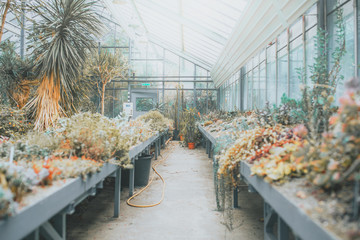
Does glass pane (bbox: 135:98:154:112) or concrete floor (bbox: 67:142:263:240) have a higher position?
glass pane (bbox: 135:98:154:112)

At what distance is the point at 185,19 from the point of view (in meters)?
6.62

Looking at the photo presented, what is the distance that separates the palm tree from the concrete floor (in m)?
1.68

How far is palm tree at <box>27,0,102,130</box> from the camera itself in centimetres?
405

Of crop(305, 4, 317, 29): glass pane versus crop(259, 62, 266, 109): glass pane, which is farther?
crop(259, 62, 266, 109): glass pane

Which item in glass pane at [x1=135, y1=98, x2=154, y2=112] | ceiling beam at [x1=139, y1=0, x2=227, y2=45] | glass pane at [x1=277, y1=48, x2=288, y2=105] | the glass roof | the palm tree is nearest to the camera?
the palm tree

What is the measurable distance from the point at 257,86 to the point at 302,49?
92.4 inches

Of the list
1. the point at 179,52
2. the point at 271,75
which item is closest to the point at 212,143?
the point at 271,75

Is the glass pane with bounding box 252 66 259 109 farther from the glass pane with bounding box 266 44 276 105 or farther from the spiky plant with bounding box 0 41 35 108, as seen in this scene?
the spiky plant with bounding box 0 41 35 108

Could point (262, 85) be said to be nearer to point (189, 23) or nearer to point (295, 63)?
point (295, 63)

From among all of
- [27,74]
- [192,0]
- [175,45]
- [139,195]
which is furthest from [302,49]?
[175,45]

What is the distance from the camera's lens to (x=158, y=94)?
11852mm

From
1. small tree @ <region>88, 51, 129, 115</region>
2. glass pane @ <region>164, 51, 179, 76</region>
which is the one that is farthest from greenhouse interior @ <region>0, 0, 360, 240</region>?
glass pane @ <region>164, 51, 179, 76</region>

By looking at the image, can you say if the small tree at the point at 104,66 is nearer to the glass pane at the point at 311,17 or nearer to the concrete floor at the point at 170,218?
the concrete floor at the point at 170,218

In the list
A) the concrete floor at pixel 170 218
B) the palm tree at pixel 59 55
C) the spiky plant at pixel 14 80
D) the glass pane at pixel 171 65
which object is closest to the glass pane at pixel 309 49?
the concrete floor at pixel 170 218
